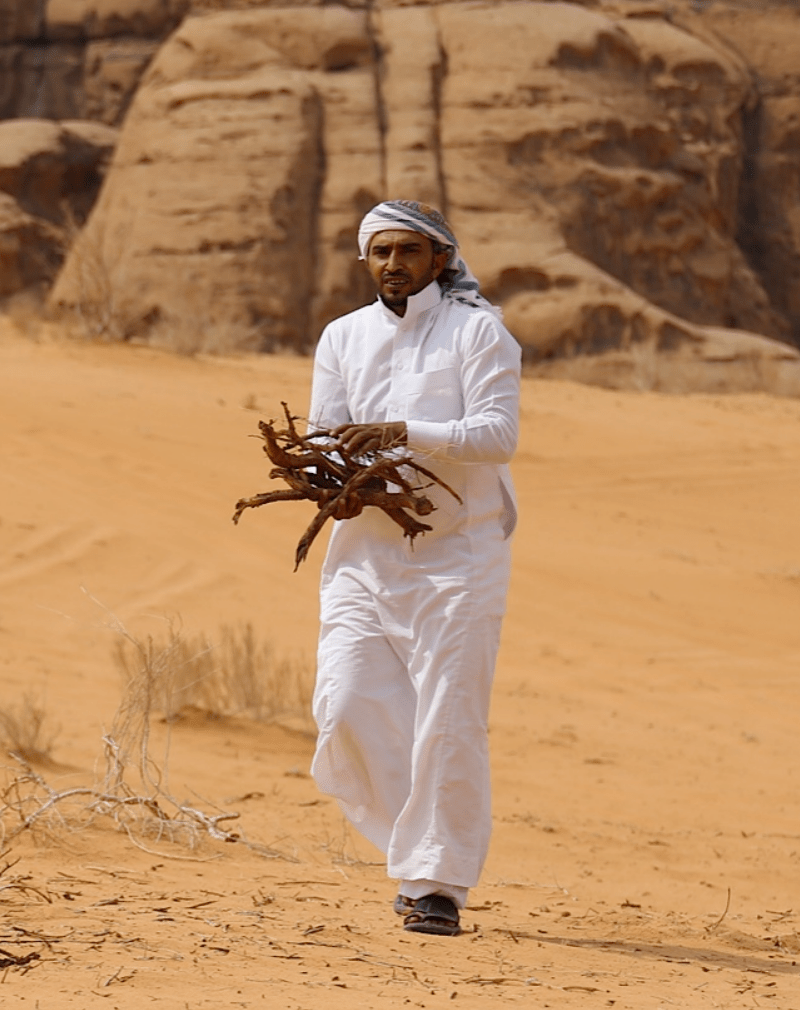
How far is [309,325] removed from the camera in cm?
1897

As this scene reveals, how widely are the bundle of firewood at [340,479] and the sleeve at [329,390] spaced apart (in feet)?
0.67

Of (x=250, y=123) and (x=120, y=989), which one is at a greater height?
(x=250, y=123)

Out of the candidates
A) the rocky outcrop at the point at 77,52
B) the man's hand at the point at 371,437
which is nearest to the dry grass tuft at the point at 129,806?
the man's hand at the point at 371,437

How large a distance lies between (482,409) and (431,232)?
50 cm

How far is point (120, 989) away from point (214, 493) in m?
8.04

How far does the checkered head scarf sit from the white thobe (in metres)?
0.07

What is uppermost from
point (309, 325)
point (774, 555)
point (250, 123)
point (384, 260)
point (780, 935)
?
point (250, 123)

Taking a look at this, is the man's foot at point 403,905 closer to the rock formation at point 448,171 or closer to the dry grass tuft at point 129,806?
the dry grass tuft at point 129,806

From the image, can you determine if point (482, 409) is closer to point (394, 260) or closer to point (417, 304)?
point (417, 304)

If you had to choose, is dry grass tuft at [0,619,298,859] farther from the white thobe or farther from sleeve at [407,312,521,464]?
sleeve at [407,312,521,464]

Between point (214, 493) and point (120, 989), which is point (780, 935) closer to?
point (120, 989)

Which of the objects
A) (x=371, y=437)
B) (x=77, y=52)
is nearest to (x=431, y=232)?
(x=371, y=437)

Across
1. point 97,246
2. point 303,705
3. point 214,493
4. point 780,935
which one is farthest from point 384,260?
point 97,246

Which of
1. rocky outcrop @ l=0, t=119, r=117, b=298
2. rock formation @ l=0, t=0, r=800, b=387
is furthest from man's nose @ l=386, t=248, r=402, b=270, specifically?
rocky outcrop @ l=0, t=119, r=117, b=298
